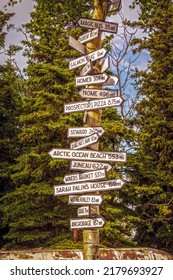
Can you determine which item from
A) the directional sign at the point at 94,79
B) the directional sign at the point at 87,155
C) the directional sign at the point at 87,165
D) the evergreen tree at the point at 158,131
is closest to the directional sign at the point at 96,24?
the directional sign at the point at 94,79

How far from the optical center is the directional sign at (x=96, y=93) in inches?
269

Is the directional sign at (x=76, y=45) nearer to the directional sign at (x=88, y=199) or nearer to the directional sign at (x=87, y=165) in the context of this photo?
the directional sign at (x=87, y=165)

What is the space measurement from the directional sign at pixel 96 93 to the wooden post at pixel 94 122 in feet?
0.65

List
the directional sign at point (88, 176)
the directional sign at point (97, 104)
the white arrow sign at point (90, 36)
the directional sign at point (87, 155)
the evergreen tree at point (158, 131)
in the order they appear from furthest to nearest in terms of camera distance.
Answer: the evergreen tree at point (158, 131) < the white arrow sign at point (90, 36) < the directional sign at point (97, 104) < the directional sign at point (87, 155) < the directional sign at point (88, 176)

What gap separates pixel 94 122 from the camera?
274 inches

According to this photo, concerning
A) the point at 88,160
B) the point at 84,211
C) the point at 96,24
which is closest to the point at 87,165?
the point at 88,160

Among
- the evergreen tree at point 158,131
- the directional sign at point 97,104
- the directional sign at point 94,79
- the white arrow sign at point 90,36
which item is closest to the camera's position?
the directional sign at point 97,104

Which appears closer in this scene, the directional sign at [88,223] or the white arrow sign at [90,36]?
the directional sign at [88,223]

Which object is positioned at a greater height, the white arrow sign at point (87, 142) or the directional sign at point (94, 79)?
the directional sign at point (94, 79)

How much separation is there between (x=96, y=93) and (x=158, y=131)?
14.7 metres

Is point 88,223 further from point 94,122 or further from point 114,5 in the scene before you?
point 114,5

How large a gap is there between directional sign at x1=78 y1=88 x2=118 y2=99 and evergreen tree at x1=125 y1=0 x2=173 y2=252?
1098 centimetres

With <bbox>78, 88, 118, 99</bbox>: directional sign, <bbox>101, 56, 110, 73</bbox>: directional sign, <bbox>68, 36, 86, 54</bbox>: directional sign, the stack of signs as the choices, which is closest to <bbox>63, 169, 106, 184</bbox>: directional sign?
the stack of signs

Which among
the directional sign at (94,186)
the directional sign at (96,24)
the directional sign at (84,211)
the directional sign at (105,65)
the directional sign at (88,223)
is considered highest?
the directional sign at (96,24)
